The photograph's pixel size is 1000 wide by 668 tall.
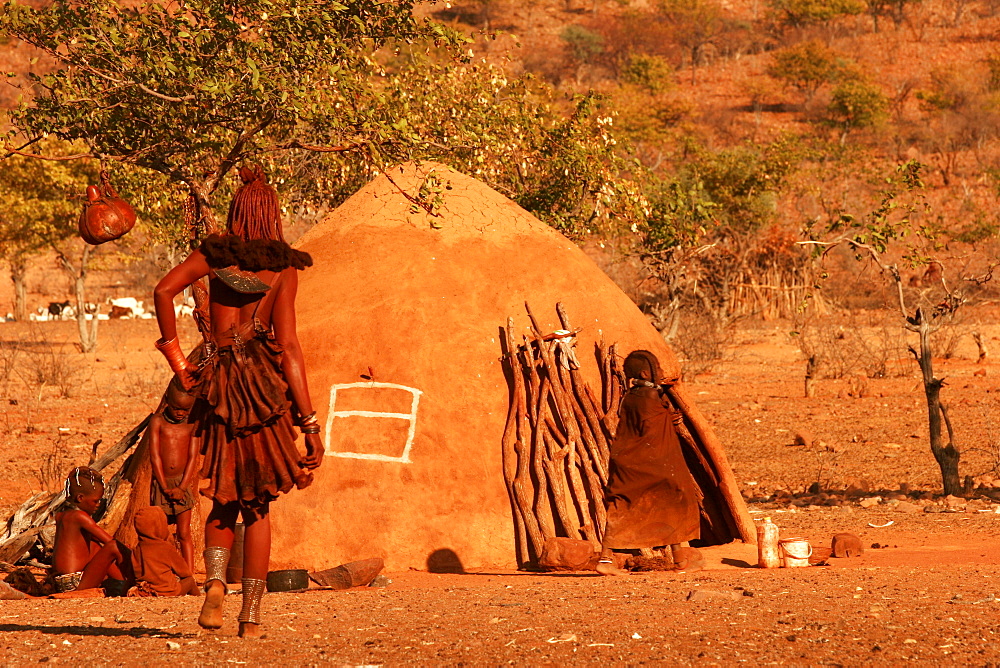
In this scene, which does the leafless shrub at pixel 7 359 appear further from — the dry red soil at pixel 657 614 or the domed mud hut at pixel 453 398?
the domed mud hut at pixel 453 398

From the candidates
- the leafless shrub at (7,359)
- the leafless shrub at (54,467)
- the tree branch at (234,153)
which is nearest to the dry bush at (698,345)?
the leafless shrub at (54,467)

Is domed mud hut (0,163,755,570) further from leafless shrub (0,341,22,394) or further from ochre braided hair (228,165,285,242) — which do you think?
leafless shrub (0,341,22,394)

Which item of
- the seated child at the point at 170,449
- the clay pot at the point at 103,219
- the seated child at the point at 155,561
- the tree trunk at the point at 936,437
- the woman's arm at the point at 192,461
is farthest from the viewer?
the tree trunk at the point at 936,437

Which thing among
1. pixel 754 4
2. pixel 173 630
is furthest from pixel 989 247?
pixel 754 4

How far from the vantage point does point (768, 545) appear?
700 cm

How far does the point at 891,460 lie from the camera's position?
1202 centimetres

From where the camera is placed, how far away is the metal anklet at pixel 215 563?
457 centimetres

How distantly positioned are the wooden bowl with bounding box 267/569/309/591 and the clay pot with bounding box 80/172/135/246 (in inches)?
78.4

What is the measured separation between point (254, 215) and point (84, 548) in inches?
116

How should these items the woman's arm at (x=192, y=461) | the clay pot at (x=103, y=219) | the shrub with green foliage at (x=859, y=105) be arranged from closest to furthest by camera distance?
the woman's arm at (x=192, y=461) < the clay pot at (x=103, y=219) < the shrub with green foliage at (x=859, y=105)

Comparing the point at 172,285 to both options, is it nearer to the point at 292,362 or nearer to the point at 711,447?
the point at 292,362

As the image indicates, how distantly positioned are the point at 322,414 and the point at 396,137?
2.44m

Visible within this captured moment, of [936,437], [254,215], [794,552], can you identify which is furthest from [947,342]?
[254,215]

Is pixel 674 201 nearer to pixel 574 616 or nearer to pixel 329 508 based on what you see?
pixel 329 508
